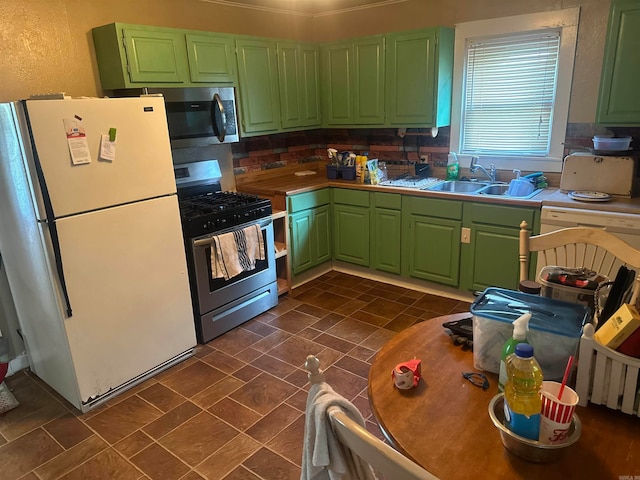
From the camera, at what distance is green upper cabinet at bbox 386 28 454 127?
363 centimetres

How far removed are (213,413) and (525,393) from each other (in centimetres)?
193

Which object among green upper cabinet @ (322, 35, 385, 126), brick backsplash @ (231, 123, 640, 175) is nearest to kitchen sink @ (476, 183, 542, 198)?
brick backsplash @ (231, 123, 640, 175)

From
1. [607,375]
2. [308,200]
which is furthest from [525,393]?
[308,200]

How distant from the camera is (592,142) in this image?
3357 millimetres

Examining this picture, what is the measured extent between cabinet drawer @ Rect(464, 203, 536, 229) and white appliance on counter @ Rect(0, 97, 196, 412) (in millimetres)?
2140

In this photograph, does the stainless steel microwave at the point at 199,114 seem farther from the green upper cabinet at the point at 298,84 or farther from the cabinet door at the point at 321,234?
the cabinet door at the point at 321,234

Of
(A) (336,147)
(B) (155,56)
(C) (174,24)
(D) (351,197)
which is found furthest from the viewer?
(A) (336,147)

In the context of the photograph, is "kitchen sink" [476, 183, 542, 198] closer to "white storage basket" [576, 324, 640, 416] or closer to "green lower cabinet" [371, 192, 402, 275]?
"green lower cabinet" [371, 192, 402, 275]

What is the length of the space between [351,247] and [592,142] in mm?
2115

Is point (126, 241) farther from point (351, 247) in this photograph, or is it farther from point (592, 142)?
point (592, 142)

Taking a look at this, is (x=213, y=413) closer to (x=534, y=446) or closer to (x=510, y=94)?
(x=534, y=446)

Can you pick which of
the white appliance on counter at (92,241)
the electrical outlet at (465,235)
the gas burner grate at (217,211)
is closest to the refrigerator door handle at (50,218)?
the white appliance on counter at (92,241)

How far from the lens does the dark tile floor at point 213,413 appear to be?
212 cm

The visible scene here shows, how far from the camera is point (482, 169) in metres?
3.86
